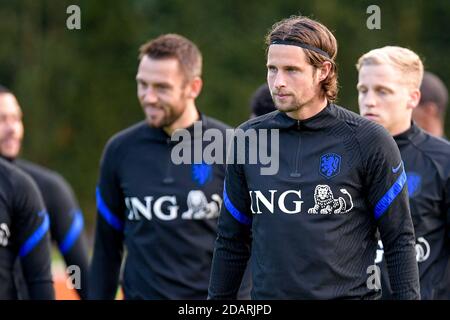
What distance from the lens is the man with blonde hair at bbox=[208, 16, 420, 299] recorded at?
4426 mm

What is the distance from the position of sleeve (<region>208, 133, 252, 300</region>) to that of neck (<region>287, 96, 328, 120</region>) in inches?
15.1

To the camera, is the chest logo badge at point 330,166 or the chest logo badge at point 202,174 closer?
the chest logo badge at point 330,166

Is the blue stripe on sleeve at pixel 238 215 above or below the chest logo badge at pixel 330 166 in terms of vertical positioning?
below

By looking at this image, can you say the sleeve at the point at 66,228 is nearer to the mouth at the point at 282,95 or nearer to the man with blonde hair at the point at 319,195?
the man with blonde hair at the point at 319,195

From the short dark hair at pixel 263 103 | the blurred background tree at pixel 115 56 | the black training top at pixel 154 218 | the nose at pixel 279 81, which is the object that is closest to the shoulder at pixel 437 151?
the short dark hair at pixel 263 103

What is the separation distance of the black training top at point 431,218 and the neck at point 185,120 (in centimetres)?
151

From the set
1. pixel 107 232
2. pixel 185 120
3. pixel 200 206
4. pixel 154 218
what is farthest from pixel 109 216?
pixel 185 120

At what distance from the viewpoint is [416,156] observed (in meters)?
5.75

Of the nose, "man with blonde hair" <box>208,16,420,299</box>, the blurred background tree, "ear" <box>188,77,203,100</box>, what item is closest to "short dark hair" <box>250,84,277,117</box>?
"ear" <box>188,77,203,100</box>

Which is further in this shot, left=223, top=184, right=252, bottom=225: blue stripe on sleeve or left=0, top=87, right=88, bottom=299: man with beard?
left=0, top=87, right=88, bottom=299: man with beard

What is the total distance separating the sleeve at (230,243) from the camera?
4758 mm

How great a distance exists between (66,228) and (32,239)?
5.34 ft

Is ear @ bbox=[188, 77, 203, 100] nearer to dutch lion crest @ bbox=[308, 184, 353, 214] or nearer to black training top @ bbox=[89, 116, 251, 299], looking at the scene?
black training top @ bbox=[89, 116, 251, 299]
